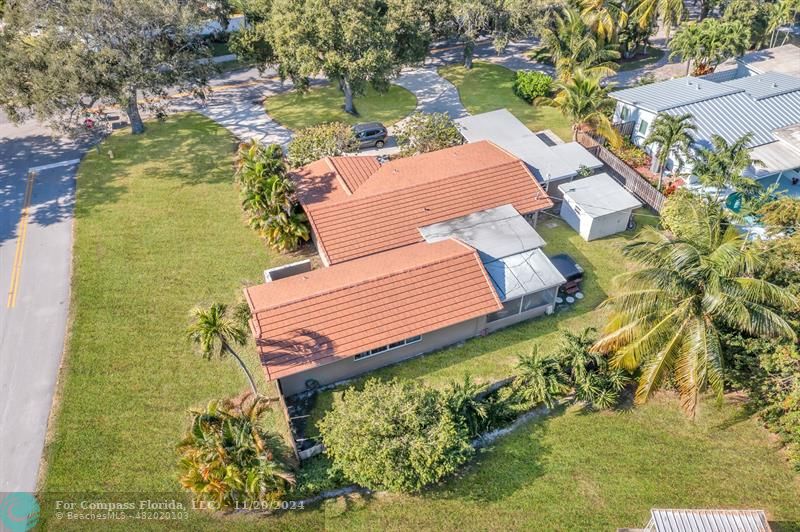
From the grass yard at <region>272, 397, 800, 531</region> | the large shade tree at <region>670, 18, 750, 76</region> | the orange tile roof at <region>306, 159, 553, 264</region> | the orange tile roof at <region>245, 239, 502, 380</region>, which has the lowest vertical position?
the grass yard at <region>272, 397, 800, 531</region>

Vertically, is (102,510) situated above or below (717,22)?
below

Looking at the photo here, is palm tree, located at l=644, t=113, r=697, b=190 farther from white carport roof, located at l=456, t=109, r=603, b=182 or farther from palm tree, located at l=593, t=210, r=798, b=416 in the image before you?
palm tree, located at l=593, t=210, r=798, b=416

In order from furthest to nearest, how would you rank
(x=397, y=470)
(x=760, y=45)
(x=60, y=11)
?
(x=760, y=45), (x=60, y=11), (x=397, y=470)

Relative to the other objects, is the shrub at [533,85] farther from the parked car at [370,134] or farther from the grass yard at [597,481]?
the grass yard at [597,481]

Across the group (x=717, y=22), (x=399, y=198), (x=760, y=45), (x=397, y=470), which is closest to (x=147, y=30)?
(x=399, y=198)

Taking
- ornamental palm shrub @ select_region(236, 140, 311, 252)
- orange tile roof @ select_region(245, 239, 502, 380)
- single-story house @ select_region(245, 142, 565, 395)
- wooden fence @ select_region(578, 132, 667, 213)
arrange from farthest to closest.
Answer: wooden fence @ select_region(578, 132, 667, 213) < ornamental palm shrub @ select_region(236, 140, 311, 252) < single-story house @ select_region(245, 142, 565, 395) < orange tile roof @ select_region(245, 239, 502, 380)

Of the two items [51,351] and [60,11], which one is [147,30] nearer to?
[60,11]

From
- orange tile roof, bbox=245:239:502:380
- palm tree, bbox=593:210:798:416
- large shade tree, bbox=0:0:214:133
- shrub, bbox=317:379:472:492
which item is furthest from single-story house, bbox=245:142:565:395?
large shade tree, bbox=0:0:214:133
